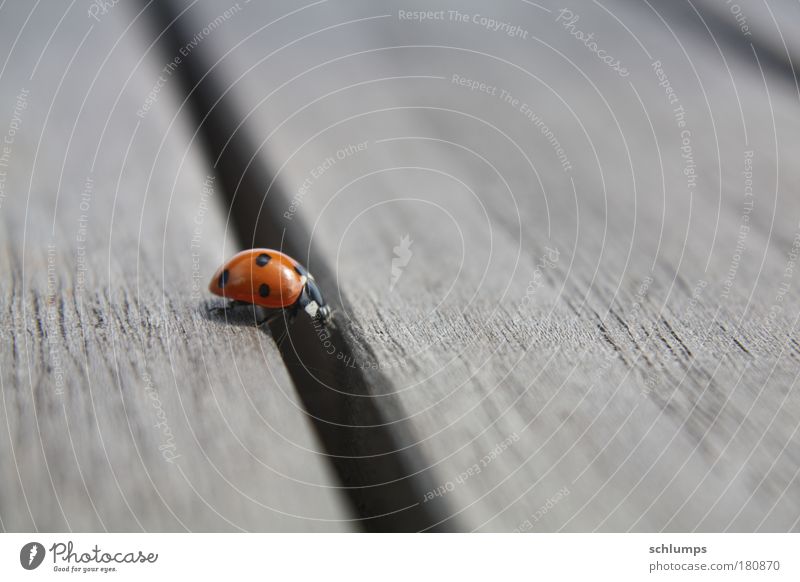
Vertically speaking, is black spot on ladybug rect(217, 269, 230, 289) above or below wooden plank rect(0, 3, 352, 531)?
above

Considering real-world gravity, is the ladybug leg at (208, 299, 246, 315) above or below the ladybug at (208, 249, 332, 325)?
below

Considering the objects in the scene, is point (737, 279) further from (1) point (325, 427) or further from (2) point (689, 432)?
(1) point (325, 427)

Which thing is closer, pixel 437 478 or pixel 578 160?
pixel 437 478

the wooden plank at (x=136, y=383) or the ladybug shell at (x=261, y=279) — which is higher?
the ladybug shell at (x=261, y=279)

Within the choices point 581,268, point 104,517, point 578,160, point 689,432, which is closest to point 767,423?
point 689,432

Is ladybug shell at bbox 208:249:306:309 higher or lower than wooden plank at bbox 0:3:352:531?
higher
